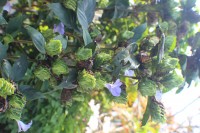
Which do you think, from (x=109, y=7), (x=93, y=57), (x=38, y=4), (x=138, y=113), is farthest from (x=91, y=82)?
(x=138, y=113)

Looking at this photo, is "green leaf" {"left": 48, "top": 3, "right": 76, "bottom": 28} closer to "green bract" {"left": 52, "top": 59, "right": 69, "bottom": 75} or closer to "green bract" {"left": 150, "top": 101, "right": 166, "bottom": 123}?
"green bract" {"left": 52, "top": 59, "right": 69, "bottom": 75}

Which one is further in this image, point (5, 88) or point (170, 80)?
point (170, 80)

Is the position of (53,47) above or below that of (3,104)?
above

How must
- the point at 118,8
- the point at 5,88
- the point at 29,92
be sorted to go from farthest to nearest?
the point at 118,8 < the point at 29,92 < the point at 5,88

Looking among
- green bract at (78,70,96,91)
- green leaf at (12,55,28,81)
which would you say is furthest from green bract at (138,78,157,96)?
green leaf at (12,55,28,81)

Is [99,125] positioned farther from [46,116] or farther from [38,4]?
[38,4]

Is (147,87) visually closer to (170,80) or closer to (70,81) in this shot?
(170,80)

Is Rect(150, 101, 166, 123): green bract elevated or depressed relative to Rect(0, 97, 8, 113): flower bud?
depressed

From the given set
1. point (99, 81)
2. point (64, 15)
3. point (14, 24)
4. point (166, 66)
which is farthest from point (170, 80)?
point (14, 24)
